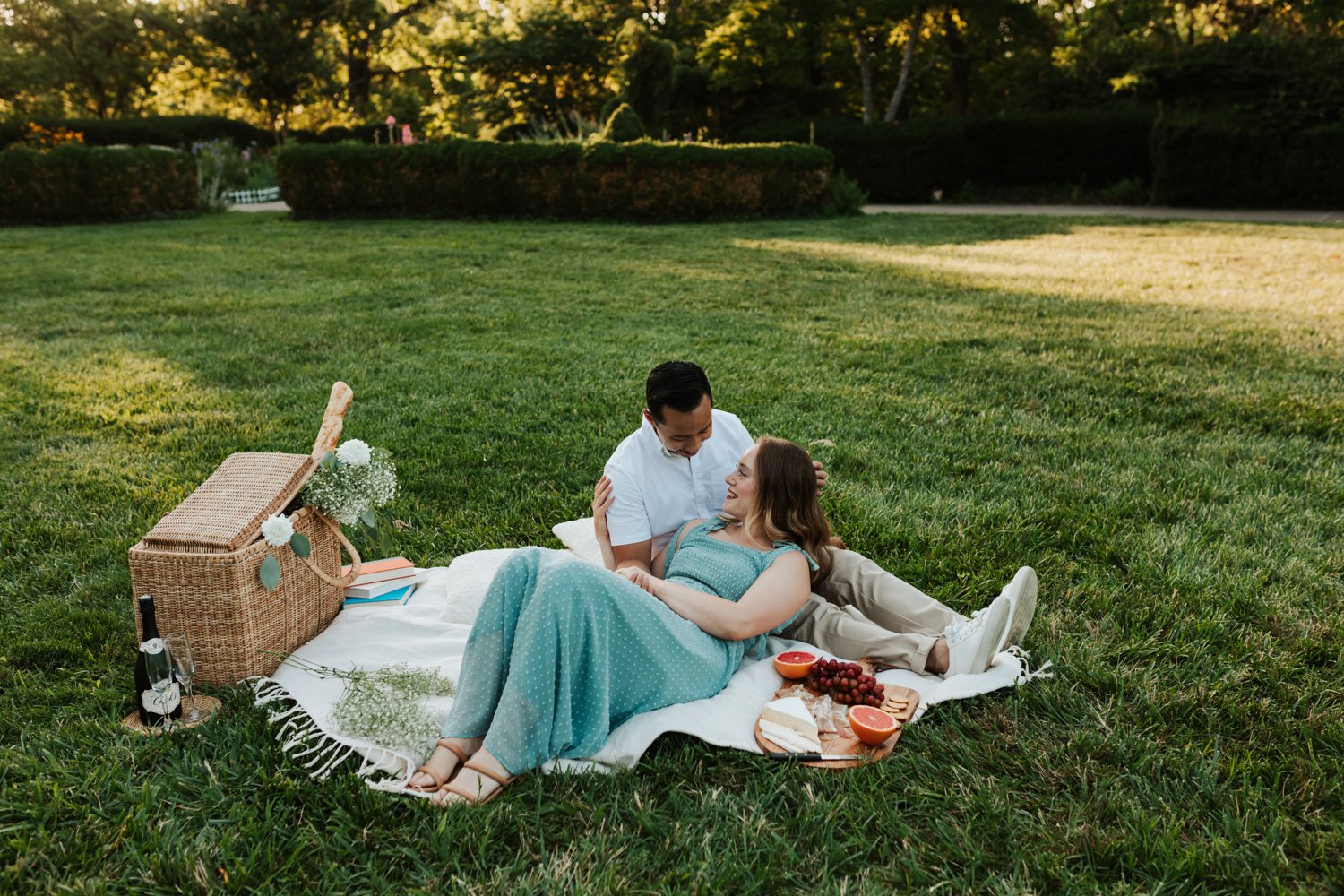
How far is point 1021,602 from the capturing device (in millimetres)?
2986

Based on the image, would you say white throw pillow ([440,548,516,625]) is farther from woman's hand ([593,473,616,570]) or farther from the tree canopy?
the tree canopy

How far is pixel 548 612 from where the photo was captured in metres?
2.57

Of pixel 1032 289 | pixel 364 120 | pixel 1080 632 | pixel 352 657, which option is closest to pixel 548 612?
pixel 352 657

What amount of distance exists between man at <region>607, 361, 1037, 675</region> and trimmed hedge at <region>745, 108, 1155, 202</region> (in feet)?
63.9

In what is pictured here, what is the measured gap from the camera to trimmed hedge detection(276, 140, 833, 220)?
50.9 feet

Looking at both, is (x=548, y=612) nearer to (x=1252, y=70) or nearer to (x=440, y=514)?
(x=440, y=514)

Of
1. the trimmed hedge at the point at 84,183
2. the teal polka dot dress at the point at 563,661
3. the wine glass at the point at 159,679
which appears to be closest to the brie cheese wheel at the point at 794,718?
the teal polka dot dress at the point at 563,661

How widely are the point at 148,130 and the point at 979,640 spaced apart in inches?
1316

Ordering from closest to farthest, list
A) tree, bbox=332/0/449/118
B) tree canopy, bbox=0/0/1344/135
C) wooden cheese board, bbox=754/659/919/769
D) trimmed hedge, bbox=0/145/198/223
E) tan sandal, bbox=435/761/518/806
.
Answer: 1. tan sandal, bbox=435/761/518/806
2. wooden cheese board, bbox=754/659/919/769
3. trimmed hedge, bbox=0/145/198/223
4. tree canopy, bbox=0/0/1344/135
5. tree, bbox=332/0/449/118

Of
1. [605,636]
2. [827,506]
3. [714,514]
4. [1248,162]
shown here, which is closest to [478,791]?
[605,636]

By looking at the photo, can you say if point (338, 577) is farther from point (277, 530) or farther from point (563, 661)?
point (563, 661)

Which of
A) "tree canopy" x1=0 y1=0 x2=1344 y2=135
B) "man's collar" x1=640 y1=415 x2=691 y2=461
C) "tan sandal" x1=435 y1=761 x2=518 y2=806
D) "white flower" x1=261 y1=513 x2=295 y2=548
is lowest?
"tan sandal" x1=435 y1=761 x2=518 y2=806

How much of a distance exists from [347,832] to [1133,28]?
1043 inches

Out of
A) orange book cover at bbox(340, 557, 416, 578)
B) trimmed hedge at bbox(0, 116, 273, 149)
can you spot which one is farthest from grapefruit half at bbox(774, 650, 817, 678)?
trimmed hedge at bbox(0, 116, 273, 149)
